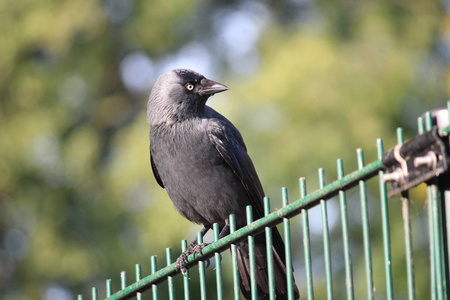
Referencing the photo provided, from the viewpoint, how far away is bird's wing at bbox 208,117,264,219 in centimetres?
613

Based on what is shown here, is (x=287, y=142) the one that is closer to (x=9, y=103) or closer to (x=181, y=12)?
(x=181, y=12)

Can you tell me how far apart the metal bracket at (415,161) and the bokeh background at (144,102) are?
556 centimetres

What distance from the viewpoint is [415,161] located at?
2.94m

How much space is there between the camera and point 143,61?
1456cm

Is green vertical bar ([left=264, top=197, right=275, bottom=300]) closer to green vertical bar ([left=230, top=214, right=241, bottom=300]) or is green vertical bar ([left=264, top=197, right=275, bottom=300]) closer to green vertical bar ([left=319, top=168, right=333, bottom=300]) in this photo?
green vertical bar ([left=230, top=214, right=241, bottom=300])

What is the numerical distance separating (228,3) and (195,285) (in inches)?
220

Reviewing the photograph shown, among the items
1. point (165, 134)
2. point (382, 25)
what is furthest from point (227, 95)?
point (165, 134)

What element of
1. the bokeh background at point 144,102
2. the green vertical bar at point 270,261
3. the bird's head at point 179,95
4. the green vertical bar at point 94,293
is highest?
the bokeh background at point 144,102

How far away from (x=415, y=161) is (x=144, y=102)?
11.7m

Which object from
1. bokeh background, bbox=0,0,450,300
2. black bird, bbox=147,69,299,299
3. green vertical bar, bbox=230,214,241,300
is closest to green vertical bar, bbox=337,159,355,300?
green vertical bar, bbox=230,214,241,300

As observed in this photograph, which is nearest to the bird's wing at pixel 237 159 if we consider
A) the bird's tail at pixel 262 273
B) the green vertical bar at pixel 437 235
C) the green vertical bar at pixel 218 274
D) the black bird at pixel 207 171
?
the black bird at pixel 207 171

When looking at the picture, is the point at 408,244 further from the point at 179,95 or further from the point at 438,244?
the point at 179,95

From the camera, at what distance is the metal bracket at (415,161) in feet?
9.37

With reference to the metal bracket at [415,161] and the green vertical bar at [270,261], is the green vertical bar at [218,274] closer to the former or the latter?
the green vertical bar at [270,261]
